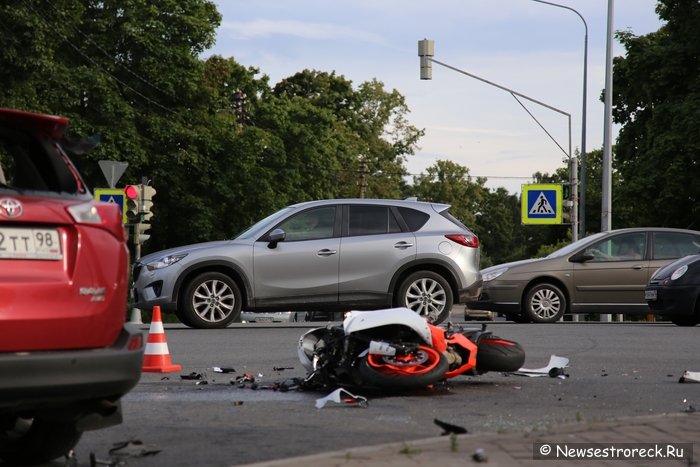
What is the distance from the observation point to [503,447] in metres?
6.04

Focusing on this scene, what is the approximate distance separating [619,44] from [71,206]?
38.7m

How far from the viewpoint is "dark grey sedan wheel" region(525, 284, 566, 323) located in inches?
821

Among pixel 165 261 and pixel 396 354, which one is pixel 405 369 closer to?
pixel 396 354

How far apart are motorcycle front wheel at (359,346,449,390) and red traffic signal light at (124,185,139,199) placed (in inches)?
655

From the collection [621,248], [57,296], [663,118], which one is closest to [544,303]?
[621,248]

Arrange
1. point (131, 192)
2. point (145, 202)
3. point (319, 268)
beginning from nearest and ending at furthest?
point (319, 268)
point (131, 192)
point (145, 202)

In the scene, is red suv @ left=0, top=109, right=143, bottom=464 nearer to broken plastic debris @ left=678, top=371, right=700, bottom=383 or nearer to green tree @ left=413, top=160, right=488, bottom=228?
broken plastic debris @ left=678, top=371, right=700, bottom=383

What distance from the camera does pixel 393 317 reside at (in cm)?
844

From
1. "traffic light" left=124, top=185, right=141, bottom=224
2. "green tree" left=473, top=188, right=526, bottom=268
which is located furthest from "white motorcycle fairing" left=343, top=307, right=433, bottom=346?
"green tree" left=473, top=188, right=526, bottom=268

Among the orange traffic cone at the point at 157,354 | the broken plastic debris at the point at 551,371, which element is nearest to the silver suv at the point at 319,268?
the orange traffic cone at the point at 157,354

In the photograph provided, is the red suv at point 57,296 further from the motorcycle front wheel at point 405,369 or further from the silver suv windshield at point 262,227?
the silver suv windshield at point 262,227

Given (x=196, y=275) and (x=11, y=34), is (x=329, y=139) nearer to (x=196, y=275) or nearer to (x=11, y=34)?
(x=11, y=34)

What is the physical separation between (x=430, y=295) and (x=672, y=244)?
6104mm

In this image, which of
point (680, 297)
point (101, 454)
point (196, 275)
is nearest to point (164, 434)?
point (101, 454)
